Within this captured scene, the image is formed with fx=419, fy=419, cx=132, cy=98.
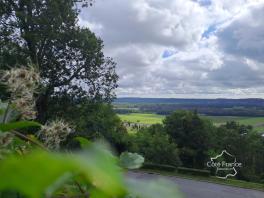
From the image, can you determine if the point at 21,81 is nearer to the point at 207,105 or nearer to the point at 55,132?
the point at 55,132

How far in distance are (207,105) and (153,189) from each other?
15268cm

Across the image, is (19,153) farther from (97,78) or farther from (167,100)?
(167,100)

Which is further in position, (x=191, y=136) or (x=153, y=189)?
(x=191, y=136)

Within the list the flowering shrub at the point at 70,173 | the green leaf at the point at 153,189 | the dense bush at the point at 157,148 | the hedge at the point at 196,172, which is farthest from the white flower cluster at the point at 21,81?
the dense bush at the point at 157,148

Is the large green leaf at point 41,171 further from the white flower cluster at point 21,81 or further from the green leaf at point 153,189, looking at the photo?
the white flower cluster at point 21,81

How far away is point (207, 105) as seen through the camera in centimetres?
15050

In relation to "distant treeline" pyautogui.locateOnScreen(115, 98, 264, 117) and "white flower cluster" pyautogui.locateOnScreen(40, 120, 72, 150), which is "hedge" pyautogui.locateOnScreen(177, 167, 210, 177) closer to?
"white flower cluster" pyautogui.locateOnScreen(40, 120, 72, 150)

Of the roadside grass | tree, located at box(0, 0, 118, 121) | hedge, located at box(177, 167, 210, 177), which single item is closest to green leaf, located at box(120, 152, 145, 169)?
tree, located at box(0, 0, 118, 121)

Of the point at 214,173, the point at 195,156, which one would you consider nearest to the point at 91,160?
the point at 214,173

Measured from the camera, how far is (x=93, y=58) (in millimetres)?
Result: 20516

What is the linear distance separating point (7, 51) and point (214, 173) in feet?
89.9

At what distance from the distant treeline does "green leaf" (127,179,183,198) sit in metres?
113

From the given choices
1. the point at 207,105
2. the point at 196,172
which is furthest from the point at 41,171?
the point at 207,105

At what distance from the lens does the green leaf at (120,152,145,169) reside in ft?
1.73
